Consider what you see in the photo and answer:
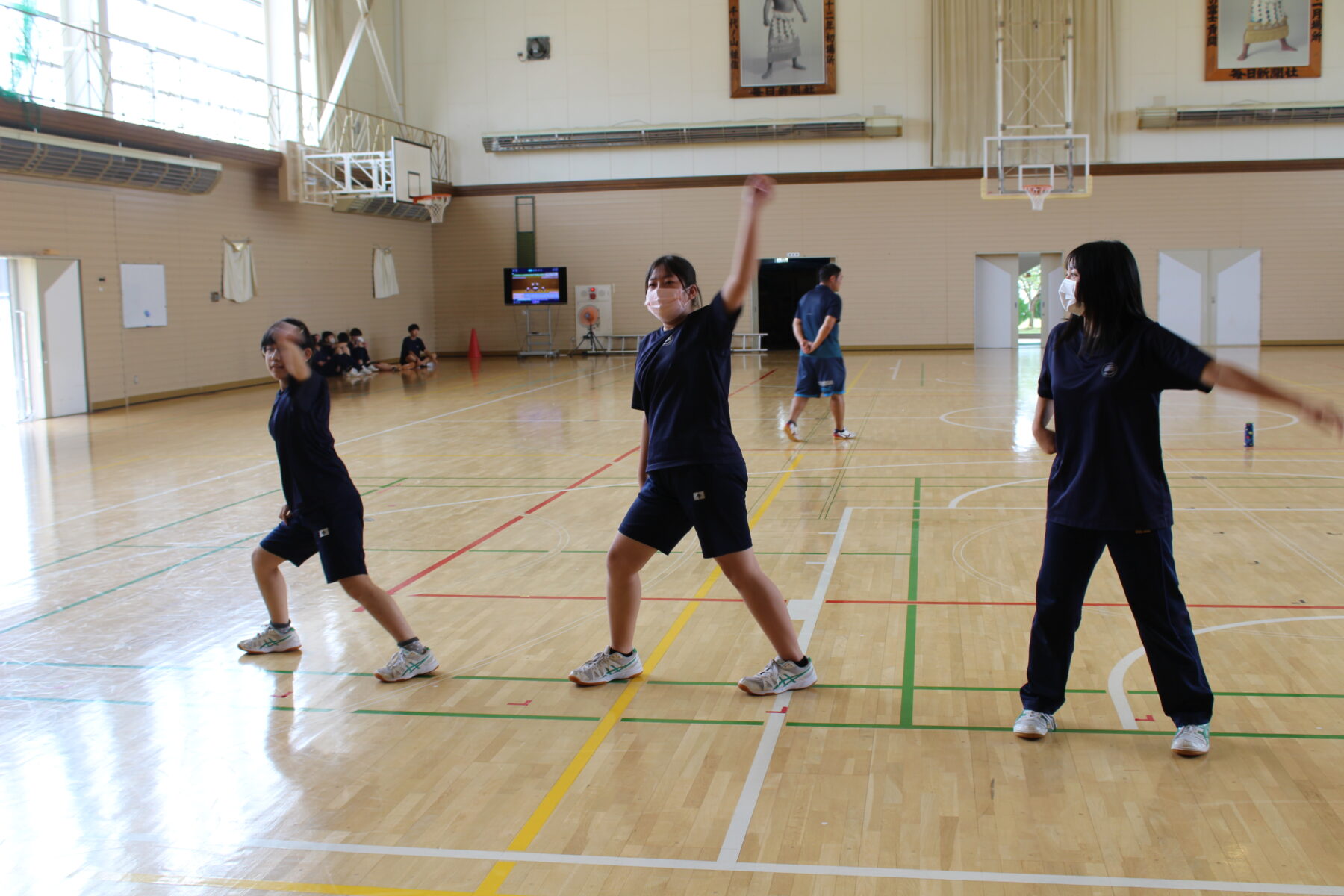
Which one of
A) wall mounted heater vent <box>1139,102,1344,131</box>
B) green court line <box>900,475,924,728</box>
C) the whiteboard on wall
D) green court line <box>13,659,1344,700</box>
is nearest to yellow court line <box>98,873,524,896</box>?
green court line <box>13,659,1344,700</box>

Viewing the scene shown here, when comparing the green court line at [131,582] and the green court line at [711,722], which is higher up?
the green court line at [131,582]

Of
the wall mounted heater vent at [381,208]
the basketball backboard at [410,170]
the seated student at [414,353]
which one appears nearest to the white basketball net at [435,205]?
the wall mounted heater vent at [381,208]

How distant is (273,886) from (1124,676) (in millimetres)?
3256

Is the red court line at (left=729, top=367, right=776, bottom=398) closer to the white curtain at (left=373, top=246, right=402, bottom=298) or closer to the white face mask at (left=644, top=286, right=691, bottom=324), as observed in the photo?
the white curtain at (left=373, top=246, right=402, bottom=298)

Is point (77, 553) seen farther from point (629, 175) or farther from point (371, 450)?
point (629, 175)

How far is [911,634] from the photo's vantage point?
17.3 ft

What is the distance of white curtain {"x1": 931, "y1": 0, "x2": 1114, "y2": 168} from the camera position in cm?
2488

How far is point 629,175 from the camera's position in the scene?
89.2ft

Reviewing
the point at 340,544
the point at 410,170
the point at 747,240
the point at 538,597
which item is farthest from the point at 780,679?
the point at 410,170

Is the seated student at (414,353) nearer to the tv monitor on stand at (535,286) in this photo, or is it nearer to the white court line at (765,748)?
the tv monitor on stand at (535,286)

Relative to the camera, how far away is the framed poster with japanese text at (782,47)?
25703mm

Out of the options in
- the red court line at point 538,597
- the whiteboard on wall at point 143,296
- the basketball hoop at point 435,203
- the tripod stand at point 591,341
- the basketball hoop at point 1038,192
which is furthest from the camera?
the tripod stand at point 591,341

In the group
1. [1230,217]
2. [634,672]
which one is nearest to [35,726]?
[634,672]

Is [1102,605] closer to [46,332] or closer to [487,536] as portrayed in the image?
[487,536]
